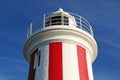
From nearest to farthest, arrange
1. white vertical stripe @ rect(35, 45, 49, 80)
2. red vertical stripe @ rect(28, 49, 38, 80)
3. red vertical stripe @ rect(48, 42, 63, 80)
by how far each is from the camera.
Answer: red vertical stripe @ rect(48, 42, 63, 80) → white vertical stripe @ rect(35, 45, 49, 80) → red vertical stripe @ rect(28, 49, 38, 80)

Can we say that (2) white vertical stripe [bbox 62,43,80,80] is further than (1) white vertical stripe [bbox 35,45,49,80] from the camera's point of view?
No

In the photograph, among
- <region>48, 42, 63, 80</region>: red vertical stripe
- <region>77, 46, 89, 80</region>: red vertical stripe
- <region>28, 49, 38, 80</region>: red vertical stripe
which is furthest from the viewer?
<region>28, 49, 38, 80</region>: red vertical stripe

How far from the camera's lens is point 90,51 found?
1188cm

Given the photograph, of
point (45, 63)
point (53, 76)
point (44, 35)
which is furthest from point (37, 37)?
point (53, 76)

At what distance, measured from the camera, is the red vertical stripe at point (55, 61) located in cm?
1035

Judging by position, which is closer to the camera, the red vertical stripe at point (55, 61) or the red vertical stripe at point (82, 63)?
the red vertical stripe at point (55, 61)

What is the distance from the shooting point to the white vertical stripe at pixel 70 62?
10352 millimetres

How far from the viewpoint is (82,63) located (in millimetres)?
10984

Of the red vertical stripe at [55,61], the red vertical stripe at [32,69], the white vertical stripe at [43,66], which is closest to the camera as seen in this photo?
the red vertical stripe at [55,61]

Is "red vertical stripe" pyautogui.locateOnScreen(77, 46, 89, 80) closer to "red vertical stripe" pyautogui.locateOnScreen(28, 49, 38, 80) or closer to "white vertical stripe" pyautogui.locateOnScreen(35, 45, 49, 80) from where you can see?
"white vertical stripe" pyautogui.locateOnScreen(35, 45, 49, 80)

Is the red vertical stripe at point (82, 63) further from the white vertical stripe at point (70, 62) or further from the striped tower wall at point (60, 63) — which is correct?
the white vertical stripe at point (70, 62)

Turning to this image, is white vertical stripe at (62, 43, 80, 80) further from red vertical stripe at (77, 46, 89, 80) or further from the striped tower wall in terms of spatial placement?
red vertical stripe at (77, 46, 89, 80)

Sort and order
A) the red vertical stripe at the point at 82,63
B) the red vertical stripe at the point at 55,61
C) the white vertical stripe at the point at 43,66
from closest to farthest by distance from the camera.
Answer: the red vertical stripe at the point at 55,61 → the white vertical stripe at the point at 43,66 → the red vertical stripe at the point at 82,63

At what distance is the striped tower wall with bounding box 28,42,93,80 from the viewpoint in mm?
10406
